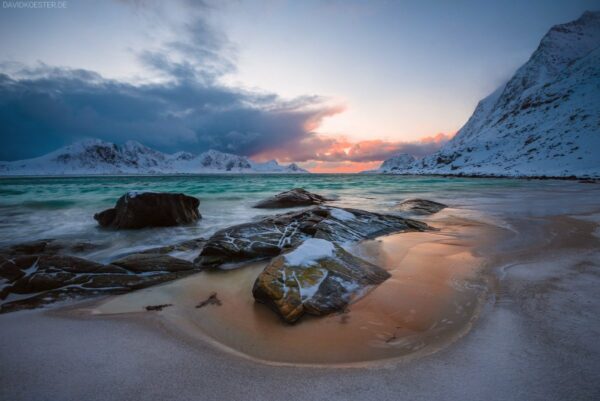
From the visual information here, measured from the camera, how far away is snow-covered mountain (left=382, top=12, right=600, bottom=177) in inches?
2236

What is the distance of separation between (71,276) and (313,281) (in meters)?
3.35

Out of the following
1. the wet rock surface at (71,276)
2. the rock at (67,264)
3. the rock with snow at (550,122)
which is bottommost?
the wet rock surface at (71,276)

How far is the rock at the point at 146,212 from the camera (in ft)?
25.9

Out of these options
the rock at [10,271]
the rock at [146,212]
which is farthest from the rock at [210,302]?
the rock at [146,212]

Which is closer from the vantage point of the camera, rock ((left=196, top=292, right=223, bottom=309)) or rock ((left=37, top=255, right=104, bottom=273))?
rock ((left=196, top=292, right=223, bottom=309))

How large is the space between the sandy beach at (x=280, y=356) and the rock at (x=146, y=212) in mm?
5018

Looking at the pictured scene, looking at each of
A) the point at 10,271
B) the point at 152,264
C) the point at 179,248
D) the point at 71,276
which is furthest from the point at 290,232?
the point at 10,271

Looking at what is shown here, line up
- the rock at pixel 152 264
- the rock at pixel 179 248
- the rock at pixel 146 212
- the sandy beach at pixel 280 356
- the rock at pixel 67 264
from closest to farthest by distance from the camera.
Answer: the sandy beach at pixel 280 356
the rock at pixel 67 264
the rock at pixel 152 264
the rock at pixel 179 248
the rock at pixel 146 212

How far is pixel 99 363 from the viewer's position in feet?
7.02

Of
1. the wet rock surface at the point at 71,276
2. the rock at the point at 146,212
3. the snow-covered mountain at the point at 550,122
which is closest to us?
the wet rock surface at the point at 71,276

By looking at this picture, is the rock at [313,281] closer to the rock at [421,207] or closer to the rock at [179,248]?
the rock at [179,248]

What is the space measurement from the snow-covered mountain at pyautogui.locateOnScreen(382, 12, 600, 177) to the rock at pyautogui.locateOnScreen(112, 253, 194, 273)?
193ft

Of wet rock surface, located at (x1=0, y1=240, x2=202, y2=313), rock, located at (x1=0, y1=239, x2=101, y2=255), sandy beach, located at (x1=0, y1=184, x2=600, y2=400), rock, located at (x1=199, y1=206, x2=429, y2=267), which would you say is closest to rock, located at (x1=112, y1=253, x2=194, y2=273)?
wet rock surface, located at (x1=0, y1=240, x2=202, y2=313)

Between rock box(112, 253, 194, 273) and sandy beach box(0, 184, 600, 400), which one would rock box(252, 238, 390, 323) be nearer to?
sandy beach box(0, 184, 600, 400)
